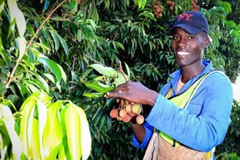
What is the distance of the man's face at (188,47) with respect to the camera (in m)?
A: 0.87

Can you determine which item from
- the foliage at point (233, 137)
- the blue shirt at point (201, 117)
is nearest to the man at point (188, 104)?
the blue shirt at point (201, 117)

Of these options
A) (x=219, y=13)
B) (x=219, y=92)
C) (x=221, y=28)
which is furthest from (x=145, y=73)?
(x=219, y=92)

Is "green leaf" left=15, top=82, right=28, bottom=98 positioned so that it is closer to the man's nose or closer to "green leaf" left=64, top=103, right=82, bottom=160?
"green leaf" left=64, top=103, right=82, bottom=160

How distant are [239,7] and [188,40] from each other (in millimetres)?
2982

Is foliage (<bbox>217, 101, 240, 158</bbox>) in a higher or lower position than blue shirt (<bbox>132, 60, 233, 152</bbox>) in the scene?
lower

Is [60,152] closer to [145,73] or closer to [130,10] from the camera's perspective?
[145,73]

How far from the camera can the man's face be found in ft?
2.86

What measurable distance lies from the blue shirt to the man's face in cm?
11

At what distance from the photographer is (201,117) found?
2.29 feet

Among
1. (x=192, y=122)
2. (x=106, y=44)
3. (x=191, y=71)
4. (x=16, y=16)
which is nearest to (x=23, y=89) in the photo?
(x=16, y=16)

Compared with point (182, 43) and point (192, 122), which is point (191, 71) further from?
point (192, 122)

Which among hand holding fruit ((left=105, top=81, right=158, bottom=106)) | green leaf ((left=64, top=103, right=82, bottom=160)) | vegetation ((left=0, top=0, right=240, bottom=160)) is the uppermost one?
green leaf ((left=64, top=103, right=82, bottom=160))

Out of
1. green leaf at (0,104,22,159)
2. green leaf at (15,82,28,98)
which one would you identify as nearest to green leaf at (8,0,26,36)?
green leaf at (0,104,22,159)

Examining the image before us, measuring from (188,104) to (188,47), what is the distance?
174mm
